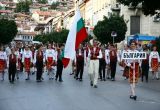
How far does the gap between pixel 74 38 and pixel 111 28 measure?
4130 cm

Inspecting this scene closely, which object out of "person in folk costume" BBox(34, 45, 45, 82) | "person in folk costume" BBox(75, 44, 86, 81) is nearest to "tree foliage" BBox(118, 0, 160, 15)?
"person in folk costume" BBox(75, 44, 86, 81)

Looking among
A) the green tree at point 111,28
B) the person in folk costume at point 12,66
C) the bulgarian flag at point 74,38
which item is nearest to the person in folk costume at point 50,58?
the person in folk costume at point 12,66

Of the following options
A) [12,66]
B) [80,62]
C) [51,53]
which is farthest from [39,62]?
[80,62]

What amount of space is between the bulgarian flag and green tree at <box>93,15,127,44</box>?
39.5 m

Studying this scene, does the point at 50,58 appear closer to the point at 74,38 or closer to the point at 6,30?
the point at 74,38

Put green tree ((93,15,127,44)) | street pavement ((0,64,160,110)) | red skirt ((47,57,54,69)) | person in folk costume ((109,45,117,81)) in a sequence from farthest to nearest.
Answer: green tree ((93,15,127,44)), red skirt ((47,57,54,69)), person in folk costume ((109,45,117,81)), street pavement ((0,64,160,110))

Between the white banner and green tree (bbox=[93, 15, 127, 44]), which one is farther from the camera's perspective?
green tree (bbox=[93, 15, 127, 44])

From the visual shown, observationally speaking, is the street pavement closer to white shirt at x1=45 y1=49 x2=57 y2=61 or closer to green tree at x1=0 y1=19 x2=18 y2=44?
white shirt at x1=45 y1=49 x2=57 y2=61

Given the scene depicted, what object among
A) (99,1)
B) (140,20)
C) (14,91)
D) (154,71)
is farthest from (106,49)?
(99,1)

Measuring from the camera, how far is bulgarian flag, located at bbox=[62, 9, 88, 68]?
16.5 metres

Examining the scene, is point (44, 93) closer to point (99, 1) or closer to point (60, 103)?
point (60, 103)

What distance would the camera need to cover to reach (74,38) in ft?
56.1

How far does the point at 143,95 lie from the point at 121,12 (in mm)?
47222

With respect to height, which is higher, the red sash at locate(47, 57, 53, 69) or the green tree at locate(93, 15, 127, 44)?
the green tree at locate(93, 15, 127, 44)
